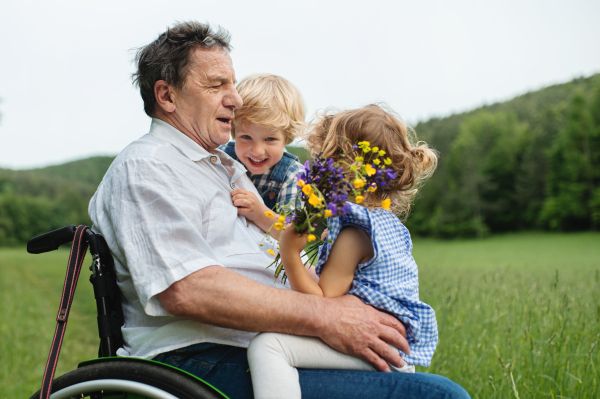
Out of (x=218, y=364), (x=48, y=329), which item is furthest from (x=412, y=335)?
(x=48, y=329)

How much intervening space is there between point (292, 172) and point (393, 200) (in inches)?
34.5

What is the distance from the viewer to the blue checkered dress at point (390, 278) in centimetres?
175

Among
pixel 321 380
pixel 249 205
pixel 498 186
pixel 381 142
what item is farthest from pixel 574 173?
pixel 321 380

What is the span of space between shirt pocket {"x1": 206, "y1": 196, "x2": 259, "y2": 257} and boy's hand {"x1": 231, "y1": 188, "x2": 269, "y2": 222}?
45 millimetres

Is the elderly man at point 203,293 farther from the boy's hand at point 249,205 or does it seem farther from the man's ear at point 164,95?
the man's ear at point 164,95

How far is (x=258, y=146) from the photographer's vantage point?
2.73m

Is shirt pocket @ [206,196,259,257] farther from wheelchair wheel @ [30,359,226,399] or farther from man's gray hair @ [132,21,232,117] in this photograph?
man's gray hair @ [132,21,232,117]

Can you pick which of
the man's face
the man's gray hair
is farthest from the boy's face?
the man's gray hair

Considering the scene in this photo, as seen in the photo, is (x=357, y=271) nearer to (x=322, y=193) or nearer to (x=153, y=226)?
(x=322, y=193)

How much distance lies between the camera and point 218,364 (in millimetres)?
1763

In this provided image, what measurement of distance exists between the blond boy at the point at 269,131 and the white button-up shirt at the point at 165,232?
639 millimetres

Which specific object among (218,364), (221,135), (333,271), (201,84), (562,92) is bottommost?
(218,364)

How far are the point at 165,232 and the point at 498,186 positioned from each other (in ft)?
207

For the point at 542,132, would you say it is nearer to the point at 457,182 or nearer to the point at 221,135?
the point at 457,182
